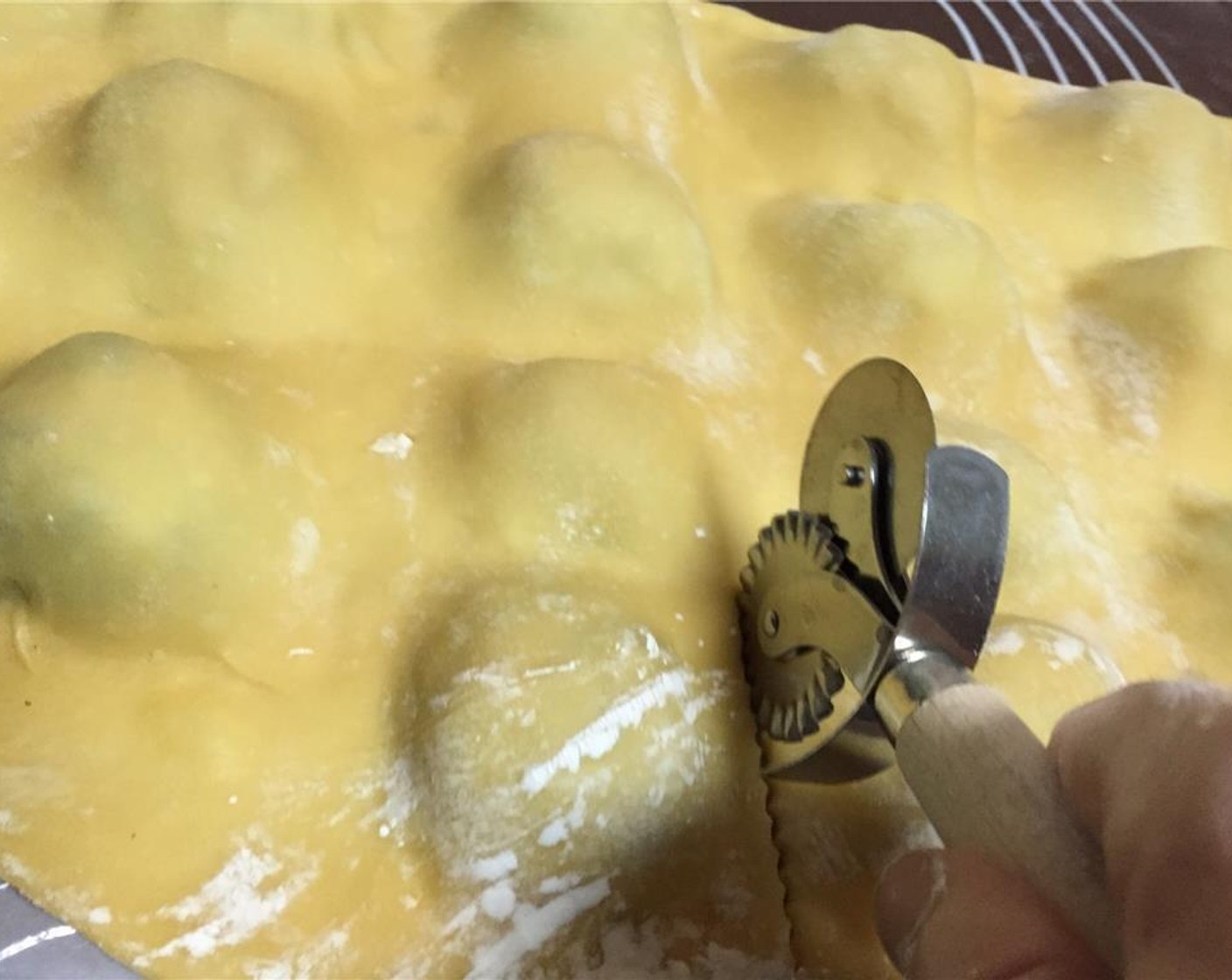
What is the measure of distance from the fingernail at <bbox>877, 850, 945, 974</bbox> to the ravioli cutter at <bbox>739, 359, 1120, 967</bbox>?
0.02m

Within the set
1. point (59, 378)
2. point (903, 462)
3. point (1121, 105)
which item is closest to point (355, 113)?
point (59, 378)

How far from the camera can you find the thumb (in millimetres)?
330

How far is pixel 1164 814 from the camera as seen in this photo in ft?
1.00

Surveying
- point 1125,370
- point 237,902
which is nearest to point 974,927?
point 237,902

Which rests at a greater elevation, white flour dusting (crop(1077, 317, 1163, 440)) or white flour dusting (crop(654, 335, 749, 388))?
white flour dusting (crop(654, 335, 749, 388))

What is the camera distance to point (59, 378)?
454 millimetres

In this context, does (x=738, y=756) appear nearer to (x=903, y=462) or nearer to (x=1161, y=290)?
(x=903, y=462)

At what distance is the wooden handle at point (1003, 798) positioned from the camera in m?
0.34

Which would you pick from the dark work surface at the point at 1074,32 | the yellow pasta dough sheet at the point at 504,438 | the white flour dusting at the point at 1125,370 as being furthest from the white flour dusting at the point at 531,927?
the dark work surface at the point at 1074,32

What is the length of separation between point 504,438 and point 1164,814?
11.7 inches

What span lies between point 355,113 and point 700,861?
1.38ft

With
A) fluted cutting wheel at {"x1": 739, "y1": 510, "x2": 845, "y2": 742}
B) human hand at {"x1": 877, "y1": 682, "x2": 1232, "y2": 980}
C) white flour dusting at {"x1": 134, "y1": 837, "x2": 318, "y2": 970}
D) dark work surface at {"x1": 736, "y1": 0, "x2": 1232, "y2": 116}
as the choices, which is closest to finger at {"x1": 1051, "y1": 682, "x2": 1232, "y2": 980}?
human hand at {"x1": 877, "y1": 682, "x2": 1232, "y2": 980}

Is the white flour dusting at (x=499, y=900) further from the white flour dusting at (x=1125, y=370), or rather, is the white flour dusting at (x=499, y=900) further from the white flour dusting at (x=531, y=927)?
the white flour dusting at (x=1125, y=370)

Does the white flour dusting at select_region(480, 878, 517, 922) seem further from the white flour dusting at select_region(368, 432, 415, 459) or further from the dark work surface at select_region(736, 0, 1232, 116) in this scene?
the dark work surface at select_region(736, 0, 1232, 116)
